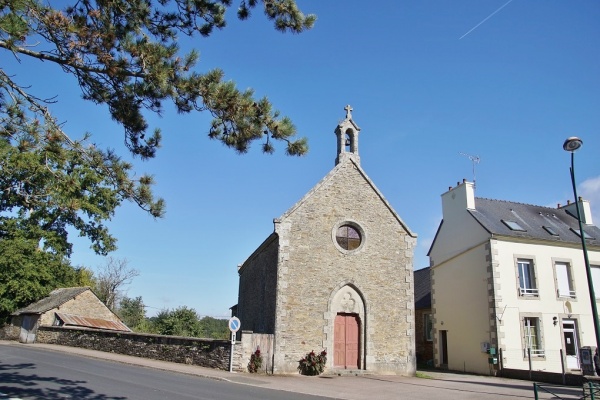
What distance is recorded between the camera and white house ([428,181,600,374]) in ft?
67.1

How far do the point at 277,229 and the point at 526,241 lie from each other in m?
12.8

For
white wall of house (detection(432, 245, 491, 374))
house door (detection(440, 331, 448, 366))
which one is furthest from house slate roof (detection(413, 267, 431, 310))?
house door (detection(440, 331, 448, 366))

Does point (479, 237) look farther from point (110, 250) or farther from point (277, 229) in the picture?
point (110, 250)

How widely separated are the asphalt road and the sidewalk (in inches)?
36.1

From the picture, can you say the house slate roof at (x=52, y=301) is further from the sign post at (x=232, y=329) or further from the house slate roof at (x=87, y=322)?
the sign post at (x=232, y=329)

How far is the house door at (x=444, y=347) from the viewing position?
933 inches

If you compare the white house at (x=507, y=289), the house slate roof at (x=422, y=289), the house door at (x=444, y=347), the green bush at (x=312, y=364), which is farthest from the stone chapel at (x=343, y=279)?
the house slate roof at (x=422, y=289)

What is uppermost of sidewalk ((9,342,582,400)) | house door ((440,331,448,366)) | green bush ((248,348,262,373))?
house door ((440,331,448,366))

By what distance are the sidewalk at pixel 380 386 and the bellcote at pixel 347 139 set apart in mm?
9123

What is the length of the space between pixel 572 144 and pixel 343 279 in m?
10.3

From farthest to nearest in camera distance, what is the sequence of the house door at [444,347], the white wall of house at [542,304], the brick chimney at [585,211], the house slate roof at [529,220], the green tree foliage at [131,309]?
the green tree foliage at [131,309] → the brick chimney at [585,211] → the house door at [444,347] → the house slate roof at [529,220] → the white wall of house at [542,304]

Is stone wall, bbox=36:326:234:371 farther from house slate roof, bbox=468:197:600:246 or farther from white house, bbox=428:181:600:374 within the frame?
house slate roof, bbox=468:197:600:246

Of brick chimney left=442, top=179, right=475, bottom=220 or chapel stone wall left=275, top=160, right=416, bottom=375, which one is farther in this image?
brick chimney left=442, top=179, right=475, bottom=220

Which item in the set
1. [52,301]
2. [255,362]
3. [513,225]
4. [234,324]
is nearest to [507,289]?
[513,225]
